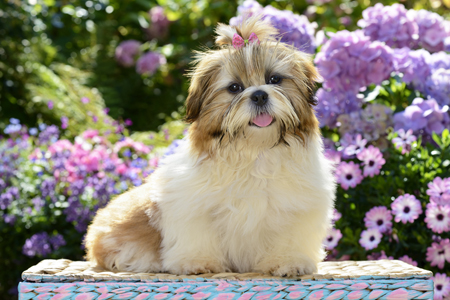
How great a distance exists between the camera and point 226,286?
2.22 meters

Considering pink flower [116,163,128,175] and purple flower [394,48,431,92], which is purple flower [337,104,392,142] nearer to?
purple flower [394,48,431,92]

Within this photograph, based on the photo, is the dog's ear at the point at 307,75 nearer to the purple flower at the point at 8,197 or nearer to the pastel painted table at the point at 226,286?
the pastel painted table at the point at 226,286

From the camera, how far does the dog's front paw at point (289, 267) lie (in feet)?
7.85

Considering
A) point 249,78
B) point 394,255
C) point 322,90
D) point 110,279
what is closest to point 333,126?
point 322,90

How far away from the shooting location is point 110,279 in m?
2.33

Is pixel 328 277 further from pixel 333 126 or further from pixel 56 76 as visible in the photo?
pixel 56 76

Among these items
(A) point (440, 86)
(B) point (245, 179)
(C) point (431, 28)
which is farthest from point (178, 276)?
(C) point (431, 28)

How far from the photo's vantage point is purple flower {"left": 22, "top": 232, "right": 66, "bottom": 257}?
3.86 metres

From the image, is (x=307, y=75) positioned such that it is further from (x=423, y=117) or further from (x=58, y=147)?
(x=58, y=147)

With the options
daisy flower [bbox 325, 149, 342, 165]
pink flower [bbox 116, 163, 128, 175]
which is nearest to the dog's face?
daisy flower [bbox 325, 149, 342, 165]

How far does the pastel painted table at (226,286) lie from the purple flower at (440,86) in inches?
74.0

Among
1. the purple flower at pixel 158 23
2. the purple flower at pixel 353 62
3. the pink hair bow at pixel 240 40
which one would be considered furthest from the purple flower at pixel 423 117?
the purple flower at pixel 158 23

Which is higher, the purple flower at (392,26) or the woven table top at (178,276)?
the purple flower at (392,26)

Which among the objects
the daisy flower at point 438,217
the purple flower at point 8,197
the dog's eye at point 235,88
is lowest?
the daisy flower at point 438,217
